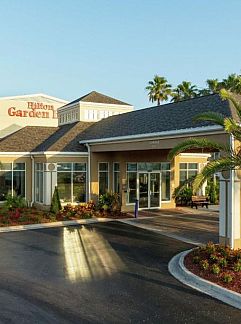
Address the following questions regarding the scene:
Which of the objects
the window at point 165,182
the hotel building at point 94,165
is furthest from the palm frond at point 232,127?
the window at point 165,182

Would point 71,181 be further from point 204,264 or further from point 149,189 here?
point 204,264

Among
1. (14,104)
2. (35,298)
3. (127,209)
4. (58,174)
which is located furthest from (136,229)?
(14,104)

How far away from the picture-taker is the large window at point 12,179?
21797 mm

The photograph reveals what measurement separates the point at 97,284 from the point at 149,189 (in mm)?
13789

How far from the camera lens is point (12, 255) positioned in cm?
1217

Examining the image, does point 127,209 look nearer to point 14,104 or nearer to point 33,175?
point 33,175

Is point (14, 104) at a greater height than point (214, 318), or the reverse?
point (14, 104)

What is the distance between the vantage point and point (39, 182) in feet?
72.7

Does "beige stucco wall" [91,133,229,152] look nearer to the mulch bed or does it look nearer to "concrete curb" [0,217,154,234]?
"concrete curb" [0,217,154,234]

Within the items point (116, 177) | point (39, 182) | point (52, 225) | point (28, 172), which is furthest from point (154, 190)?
point (28, 172)

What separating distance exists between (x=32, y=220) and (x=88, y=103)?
11.4 m

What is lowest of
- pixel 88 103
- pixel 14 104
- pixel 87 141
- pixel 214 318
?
pixel 214 318

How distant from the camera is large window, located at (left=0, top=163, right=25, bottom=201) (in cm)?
2180

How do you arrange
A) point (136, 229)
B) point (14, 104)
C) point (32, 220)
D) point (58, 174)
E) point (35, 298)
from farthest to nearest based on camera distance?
point (14, 104), point (58, 174), point (32, 220), point (136, 229), point (35, 298)
